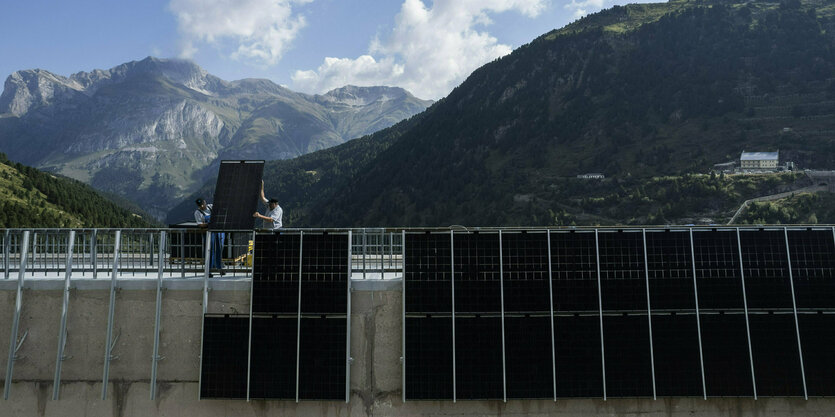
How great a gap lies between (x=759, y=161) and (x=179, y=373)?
146 meters

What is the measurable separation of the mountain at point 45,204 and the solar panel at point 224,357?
12565 centimetres

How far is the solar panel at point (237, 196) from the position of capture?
47.1 ft

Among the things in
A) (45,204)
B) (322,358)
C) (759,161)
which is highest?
(759,161)

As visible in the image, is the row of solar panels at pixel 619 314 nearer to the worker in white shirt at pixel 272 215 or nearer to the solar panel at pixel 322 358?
the solar panel at pixel 322 358

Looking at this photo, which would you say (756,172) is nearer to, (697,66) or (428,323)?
(697,66)

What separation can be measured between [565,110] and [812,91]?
73.8 m

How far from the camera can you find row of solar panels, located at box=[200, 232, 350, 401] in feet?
40.8

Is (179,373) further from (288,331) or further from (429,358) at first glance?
(429,358)

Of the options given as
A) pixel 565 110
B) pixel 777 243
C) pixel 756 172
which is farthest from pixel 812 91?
pixel 777 243

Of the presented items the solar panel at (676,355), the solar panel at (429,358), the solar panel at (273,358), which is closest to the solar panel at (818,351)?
the solar panel at (676,355)

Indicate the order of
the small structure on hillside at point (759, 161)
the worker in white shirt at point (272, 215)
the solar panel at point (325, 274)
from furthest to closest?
the small structure on hillside at point (759, 161) → the worker in white shirt at point (272, 215) → the solar panel at point (325, 274)

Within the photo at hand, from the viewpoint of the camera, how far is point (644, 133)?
6319 inches

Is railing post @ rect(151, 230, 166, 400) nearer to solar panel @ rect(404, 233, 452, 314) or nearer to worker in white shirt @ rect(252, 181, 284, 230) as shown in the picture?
worker in white shirt @ rect(252, 181, 284, 230)

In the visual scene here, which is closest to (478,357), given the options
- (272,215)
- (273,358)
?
(273,358)
